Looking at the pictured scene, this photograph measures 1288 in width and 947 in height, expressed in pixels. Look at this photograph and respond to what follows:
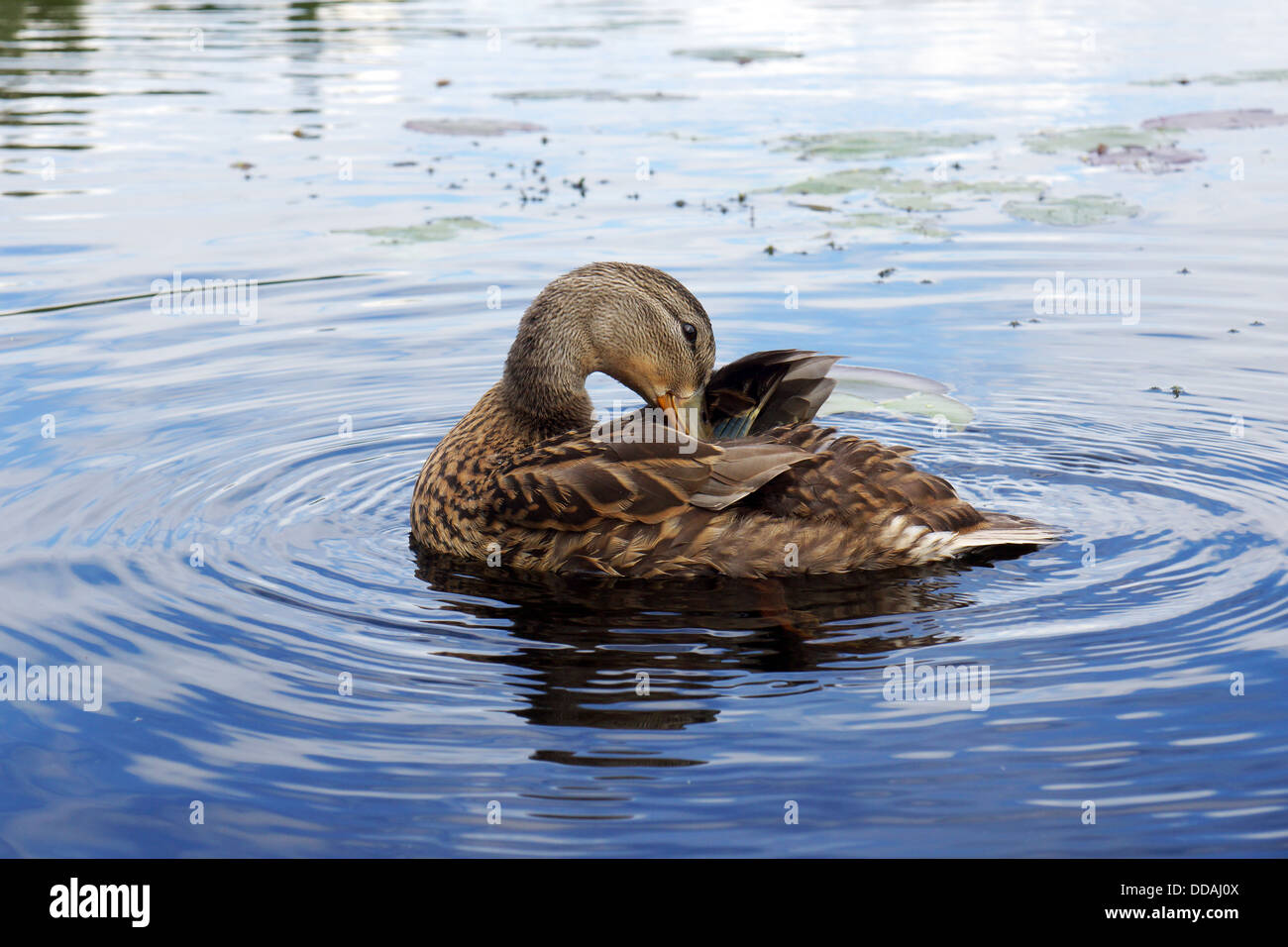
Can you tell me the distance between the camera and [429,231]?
10.9 m

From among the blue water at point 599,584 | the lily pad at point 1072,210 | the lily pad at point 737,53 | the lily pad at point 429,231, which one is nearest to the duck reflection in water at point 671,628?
the blue water at point 599,584

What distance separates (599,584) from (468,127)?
9816mm

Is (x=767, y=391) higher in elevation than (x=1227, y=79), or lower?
lower

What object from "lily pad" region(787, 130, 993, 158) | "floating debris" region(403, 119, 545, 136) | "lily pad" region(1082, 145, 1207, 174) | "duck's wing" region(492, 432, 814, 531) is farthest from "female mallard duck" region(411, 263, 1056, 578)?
"floating debris" region(403, 119, 545, 136)

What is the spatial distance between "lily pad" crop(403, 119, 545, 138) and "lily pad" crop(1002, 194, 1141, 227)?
17.8 feet

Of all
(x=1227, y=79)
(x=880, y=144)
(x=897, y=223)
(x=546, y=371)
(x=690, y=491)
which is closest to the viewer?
(x=690, y=491)

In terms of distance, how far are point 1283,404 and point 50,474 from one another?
607 centimetres

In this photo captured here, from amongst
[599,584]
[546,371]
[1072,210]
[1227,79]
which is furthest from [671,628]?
[1227,79]

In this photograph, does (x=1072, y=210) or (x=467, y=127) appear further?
(x=467, y=127)

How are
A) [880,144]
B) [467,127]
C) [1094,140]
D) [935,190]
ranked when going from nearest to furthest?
[935,190] → [1094,140] → [880,144] → [467,127]

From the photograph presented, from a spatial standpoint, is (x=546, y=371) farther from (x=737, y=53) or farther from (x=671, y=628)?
(x=737, y=53)

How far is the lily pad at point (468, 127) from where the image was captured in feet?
47.1

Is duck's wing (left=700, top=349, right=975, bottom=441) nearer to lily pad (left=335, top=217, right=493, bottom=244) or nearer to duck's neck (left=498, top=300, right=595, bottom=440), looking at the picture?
duck's neck (left=498, top=300, right=595, bottom=440)
